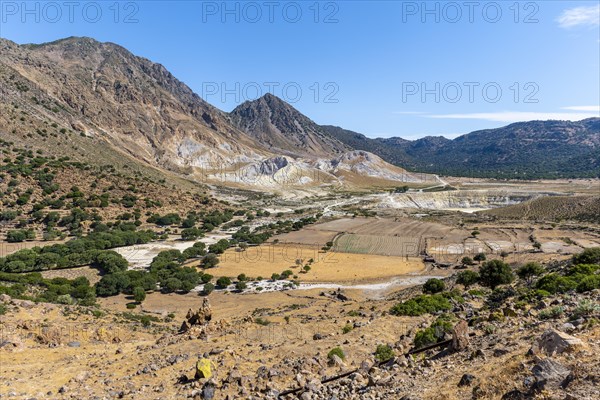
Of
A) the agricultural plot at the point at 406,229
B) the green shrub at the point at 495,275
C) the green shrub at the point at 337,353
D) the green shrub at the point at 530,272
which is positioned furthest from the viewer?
the agricultural plot at the point at 406,229

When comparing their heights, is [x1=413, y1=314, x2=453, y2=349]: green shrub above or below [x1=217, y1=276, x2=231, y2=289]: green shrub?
above

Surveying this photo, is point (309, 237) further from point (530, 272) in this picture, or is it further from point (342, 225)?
point (530, 272)

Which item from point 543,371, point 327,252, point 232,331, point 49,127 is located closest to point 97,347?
point 232,331

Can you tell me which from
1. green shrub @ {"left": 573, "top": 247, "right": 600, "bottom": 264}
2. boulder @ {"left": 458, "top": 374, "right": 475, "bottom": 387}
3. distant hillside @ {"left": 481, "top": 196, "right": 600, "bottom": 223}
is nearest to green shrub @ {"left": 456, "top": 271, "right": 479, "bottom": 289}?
green shrub @ {"left": 573, "top": 247, "right": 600, "bottom": 264}

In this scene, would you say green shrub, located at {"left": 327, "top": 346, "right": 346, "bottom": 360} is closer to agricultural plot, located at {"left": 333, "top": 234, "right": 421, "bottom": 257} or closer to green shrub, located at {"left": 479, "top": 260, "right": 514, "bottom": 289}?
green shrub, located at {"left": 479, "top": 260, "right": 514, "bottom": 289}

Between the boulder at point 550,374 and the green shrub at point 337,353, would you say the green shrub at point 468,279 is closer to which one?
the green shrub at point 337,353

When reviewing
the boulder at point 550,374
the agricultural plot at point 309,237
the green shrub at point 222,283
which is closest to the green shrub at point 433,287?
the green shrub at point 222,283
